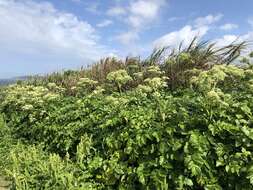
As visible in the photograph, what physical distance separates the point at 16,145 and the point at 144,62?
4.21m

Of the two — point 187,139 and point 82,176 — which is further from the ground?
point 187,139

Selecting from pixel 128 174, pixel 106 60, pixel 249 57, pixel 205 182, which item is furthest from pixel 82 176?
pixel 106 60

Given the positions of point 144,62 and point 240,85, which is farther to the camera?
point 144,62

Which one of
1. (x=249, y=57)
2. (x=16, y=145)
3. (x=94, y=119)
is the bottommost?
(x=16, y=145)

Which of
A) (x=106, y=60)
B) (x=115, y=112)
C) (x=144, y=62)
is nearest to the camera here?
(x=115, y=112)

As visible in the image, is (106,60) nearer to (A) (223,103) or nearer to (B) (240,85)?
(B) (240,85)

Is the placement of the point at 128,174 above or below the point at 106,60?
below

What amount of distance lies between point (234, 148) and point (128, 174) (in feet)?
4.54

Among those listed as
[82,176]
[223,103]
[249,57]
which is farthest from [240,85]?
[82,176]

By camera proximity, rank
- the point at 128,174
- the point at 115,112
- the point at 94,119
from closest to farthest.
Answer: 1. the point at 128,174
2. the point at 115,112
3. the point at 94,119

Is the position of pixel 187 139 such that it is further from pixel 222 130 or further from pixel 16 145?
pixel 16 145

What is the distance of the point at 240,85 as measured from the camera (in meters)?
7.44

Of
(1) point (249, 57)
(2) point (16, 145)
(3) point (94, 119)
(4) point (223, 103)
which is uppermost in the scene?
(1) point (249, 57)

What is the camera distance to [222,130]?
221 inches
